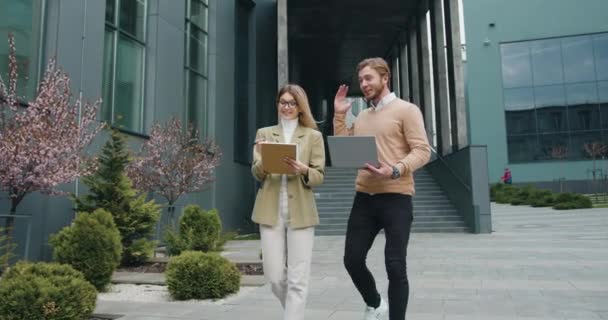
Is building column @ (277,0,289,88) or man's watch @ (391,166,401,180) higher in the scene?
building column @ (277,0,289,88)

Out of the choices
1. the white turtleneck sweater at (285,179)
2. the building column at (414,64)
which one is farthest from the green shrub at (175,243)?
the building column at (414,64)

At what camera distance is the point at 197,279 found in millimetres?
5809

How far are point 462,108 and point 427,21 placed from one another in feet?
21.7

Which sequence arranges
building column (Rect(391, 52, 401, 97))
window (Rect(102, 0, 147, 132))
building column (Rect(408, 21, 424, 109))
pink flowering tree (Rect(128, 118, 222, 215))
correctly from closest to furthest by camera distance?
pink flowering tree (Rect(128, 118, 222, 215)) < window (Rect(102, 0, 147, 132)) < building column (Rect(408, 21, 424, 109)) < building column (Rect(391, 52, 401, 97))

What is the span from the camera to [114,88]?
10391mm

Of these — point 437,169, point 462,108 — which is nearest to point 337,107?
point 462,108

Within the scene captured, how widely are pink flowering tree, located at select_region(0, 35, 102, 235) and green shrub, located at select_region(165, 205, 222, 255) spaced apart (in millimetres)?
2848

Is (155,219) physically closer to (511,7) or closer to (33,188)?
(33,188)

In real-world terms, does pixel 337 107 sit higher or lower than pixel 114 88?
lower

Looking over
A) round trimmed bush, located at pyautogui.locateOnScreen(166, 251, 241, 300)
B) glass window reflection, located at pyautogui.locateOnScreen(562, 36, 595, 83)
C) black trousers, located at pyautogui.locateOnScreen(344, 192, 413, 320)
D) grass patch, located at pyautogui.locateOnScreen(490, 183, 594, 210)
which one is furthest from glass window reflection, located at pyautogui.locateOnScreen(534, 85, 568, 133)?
black trousers, located at pyautogui.locateOnScreen(344, 192, 413, 320)

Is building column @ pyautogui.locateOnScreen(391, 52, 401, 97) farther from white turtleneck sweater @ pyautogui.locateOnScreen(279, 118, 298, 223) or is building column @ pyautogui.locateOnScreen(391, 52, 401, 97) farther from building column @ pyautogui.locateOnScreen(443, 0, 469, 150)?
white turtleneck sweater @ pyautogui.locateOnScreen(279, 118, 298, 223)

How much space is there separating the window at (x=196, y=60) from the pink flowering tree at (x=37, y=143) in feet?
23.0

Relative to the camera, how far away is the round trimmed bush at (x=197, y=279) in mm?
5801

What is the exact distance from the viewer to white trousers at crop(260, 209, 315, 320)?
129 inches
